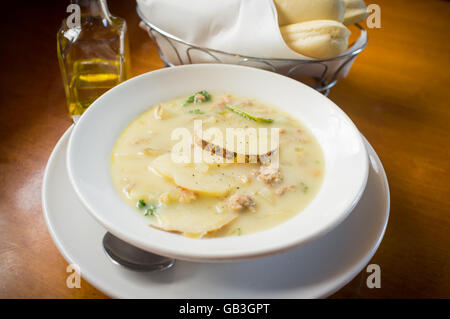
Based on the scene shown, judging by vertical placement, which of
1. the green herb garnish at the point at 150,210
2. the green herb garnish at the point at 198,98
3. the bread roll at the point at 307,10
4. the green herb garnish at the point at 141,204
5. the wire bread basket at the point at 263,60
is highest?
the bread roll at the point at 307,10

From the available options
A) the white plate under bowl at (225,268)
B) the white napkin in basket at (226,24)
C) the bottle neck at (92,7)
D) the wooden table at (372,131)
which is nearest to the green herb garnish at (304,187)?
the white plate under bowl at (225,268)

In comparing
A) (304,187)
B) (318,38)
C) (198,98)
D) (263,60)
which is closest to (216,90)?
(198,98)

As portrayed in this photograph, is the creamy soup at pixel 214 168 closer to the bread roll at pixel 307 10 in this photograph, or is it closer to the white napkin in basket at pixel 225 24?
the white napkin in basket at pixel 225 24

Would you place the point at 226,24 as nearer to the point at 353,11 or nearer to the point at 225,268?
the point at 353,11

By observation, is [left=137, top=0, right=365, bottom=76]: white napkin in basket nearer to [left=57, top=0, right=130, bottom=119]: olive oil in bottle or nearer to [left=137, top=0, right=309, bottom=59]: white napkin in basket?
[left=137, top=0, right=309, bottom=59]: white napkin in basket

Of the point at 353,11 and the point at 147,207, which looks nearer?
the point at 147,207
